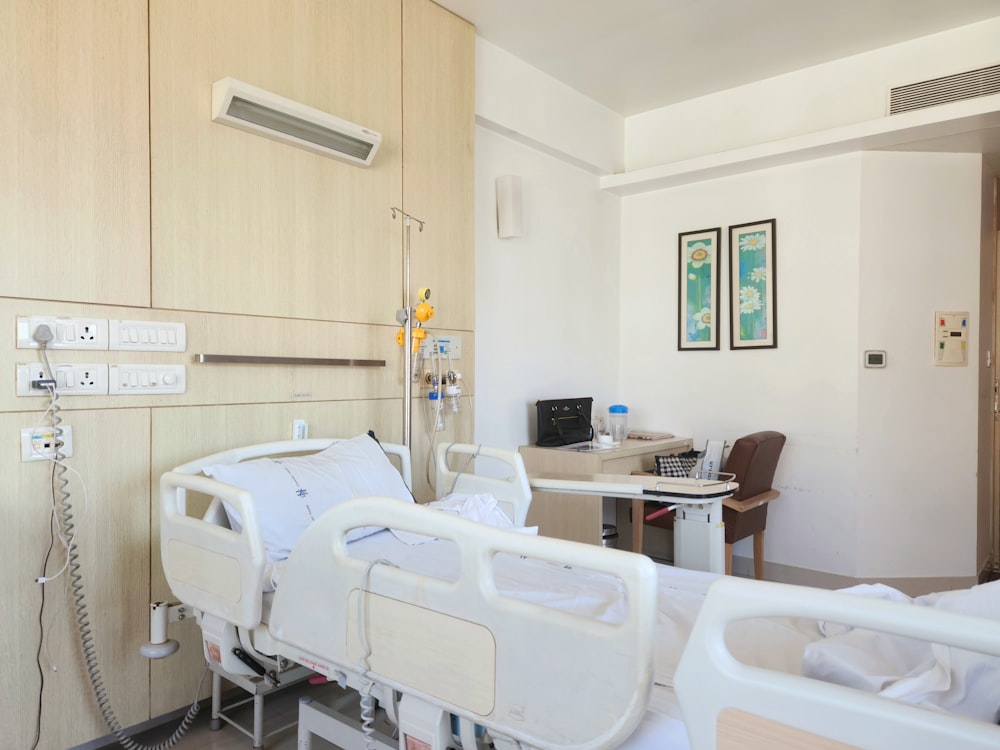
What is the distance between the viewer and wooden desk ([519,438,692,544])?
344cm

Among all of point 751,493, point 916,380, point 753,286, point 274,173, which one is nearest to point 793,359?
point 753,286

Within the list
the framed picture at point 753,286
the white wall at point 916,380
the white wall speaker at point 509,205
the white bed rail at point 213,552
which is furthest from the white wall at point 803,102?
the white bed rail at point 213,552

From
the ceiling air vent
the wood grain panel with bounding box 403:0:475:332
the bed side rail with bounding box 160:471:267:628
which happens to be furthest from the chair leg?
the bed side rail with bounding box 160:471:267:628

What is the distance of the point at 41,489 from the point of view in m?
1.85

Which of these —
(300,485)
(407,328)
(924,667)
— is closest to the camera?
(924,667)

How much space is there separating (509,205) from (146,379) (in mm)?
2136

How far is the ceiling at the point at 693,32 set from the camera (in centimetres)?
313

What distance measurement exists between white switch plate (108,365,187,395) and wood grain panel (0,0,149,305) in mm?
204

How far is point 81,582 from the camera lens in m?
1.92

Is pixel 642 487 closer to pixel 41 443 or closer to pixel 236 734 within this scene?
pixel 236 734

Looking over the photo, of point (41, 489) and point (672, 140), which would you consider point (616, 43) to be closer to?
point (672, 140)

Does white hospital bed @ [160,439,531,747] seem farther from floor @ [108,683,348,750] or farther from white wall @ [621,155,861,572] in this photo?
white wall @ [621,155,861,572]

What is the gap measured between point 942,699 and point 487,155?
321 cm

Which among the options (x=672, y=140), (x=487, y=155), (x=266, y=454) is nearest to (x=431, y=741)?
(x=266, y=454)
